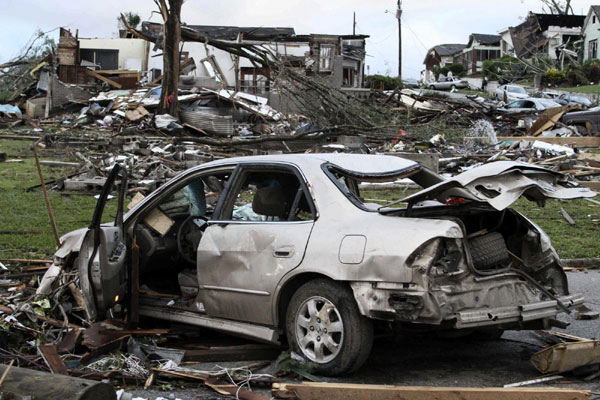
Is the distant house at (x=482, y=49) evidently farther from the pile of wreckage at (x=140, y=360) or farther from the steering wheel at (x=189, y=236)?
the pile of wreckage at (x=140, y=360)

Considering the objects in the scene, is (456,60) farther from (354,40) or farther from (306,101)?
(306,101)

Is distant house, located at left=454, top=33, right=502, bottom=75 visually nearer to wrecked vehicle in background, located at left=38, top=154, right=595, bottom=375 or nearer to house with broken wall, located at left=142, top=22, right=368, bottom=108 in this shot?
house with broken wall, located at left=142, top=22, right=368, bottom=108

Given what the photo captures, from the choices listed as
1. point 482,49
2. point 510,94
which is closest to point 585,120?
point 510,94

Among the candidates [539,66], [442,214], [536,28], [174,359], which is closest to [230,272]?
[174,359]

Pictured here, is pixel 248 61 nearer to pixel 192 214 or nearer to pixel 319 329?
pixel 192 214

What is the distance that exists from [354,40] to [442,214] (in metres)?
49.3

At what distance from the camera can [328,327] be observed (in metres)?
4.92

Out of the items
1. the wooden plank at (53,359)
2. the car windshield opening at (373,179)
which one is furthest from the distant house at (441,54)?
the wooden plank at (53,359)

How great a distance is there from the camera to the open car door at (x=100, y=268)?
5.59m

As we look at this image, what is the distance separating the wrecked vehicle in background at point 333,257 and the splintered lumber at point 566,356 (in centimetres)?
25

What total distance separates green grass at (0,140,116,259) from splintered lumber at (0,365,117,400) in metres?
5.15

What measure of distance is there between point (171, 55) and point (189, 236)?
2082 centimetres

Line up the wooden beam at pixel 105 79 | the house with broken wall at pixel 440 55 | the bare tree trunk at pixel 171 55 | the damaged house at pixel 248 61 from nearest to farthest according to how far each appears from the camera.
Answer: the bare tree trunk at pixel 171 55
the wooden beam at pixel 105 79
the damaged house at pixel 248 61
the house with broken wall at pixel 440 55

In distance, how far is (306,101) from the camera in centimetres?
2367
